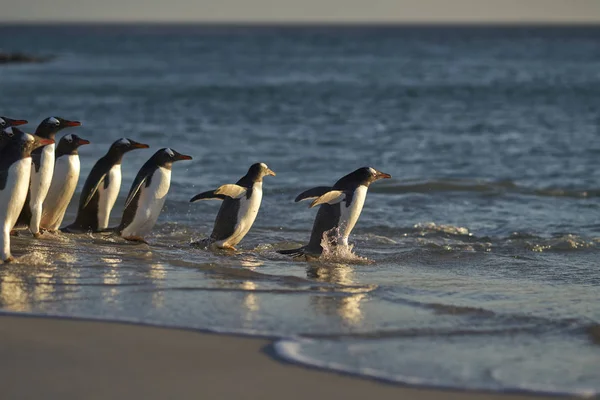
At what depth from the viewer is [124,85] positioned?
3975 cm

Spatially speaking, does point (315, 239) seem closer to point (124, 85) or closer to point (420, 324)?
point (420, 324)

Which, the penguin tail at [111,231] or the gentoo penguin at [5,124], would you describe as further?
the penguin tail at [111,231]

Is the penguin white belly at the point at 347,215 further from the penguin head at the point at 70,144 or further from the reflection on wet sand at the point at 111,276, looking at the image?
the penguin head at the point at 70,144

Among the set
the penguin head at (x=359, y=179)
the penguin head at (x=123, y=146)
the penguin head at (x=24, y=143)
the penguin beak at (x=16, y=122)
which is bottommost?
the penguin head at (x=359, y=179)

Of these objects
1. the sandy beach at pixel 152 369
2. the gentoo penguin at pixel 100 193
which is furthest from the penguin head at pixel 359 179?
the sandy beach at pixel 152 369

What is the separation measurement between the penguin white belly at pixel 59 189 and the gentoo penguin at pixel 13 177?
5.17ft

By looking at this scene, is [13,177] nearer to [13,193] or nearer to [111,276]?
[13,193]

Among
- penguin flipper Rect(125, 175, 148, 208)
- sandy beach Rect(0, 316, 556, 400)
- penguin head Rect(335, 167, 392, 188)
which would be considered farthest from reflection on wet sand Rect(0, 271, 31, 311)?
penguin head Rect(335, 167, 392, 188)

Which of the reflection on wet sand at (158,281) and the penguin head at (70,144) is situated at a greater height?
the penguin head at (70,144)

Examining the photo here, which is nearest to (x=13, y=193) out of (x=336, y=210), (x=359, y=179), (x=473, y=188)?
(x=336, y=210)

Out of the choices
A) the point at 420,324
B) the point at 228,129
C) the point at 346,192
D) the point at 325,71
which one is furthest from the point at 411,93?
the point at 420,324

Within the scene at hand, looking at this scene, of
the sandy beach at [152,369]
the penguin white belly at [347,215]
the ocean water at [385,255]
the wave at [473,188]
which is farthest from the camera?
the wave at [473,188]

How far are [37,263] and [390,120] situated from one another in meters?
19.2

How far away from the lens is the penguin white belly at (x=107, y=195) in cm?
955
